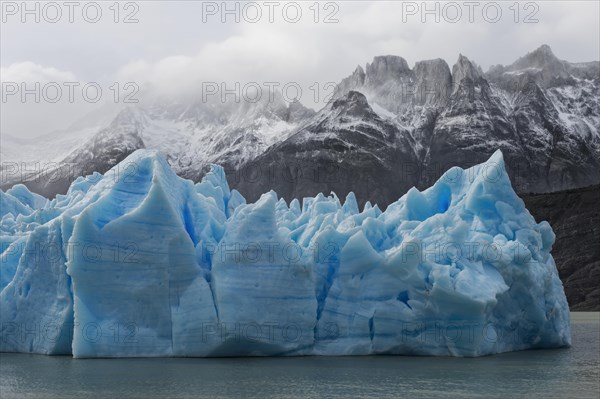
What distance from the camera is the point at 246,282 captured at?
16203 mm

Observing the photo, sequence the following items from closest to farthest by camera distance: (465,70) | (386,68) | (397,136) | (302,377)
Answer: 1. (302,377)
2. (397,136)
3. (465,70)
4. (386,68)

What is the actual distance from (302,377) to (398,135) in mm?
81118

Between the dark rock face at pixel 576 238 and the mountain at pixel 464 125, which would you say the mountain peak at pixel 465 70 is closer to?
the mountain at pixel 464 125

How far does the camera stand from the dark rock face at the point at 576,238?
5156cm

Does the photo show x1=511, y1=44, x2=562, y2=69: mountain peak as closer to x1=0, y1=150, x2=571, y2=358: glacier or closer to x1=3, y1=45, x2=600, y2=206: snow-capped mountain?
x1=3, y1=45, x2=600, y2=206: snow-capped mountain

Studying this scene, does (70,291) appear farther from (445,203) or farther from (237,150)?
(237,150)

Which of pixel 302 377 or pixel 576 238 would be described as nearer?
pixel 302 377

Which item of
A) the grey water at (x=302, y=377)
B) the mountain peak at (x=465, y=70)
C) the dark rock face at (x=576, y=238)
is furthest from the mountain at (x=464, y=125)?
the grey water at (x=302, y=377)

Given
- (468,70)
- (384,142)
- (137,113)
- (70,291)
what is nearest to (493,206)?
(70,291)

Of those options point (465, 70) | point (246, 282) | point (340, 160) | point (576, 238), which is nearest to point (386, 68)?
point (465, 70)

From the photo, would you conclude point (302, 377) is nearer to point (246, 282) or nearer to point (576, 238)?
point (246, 282)

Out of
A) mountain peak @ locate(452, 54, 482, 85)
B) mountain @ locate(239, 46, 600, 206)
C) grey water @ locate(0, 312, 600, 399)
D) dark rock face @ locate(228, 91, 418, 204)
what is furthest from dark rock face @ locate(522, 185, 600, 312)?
grey water @ locate(0, 312, 600, 399)

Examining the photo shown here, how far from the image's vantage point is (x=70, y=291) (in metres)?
16.9

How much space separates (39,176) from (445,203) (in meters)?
72.0
